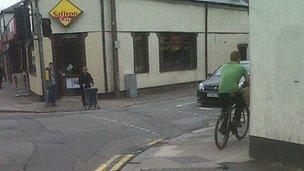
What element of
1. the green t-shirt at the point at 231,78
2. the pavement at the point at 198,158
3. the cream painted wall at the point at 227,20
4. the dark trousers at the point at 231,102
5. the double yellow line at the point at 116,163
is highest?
the cream painted wall at the point at 227,20

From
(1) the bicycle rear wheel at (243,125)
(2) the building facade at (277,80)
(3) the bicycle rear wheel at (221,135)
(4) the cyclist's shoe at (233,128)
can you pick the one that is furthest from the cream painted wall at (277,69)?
(1) the bicycle rear wheel at (243,125)

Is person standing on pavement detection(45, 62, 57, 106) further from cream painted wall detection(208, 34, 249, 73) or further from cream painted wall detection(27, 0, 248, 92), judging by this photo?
cream painted wall detection(208, 34, 249, 73)

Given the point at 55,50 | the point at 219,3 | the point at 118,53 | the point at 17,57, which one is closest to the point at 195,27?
the point at 219,3

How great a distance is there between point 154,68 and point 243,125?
509 inches

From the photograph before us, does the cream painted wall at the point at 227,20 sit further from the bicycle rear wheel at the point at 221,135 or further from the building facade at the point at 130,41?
the bicycle rear wheel at the point at 221,135

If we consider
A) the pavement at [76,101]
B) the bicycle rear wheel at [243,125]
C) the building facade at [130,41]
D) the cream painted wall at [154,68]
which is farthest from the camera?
the cream painted wall at [154,68]

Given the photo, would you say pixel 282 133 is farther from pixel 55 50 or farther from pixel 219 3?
pixel 219 3

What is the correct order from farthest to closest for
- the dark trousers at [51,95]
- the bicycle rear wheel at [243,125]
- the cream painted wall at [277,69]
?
the dark trousers at [51,95]
the bicycle rear wheel at [243,125]
the cream painted wall at [277,69]

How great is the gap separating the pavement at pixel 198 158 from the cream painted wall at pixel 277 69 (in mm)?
494

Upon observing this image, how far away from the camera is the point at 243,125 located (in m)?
10.2

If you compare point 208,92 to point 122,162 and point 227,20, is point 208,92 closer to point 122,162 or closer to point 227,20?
point 122,162

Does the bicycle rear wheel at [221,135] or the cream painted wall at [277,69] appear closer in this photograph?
the cream painted wall at [277,69]

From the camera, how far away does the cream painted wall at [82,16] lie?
20.2 m

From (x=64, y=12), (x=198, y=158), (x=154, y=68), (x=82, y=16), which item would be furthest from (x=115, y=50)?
(x=198, y=158)
